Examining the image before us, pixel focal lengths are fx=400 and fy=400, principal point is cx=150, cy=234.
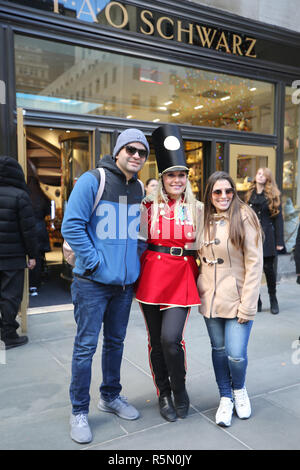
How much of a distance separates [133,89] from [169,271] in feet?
15.1

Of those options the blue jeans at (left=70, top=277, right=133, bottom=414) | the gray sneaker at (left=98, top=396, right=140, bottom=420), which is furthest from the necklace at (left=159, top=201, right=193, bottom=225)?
the gray sneaker at (left=98, top=396, right=140, bottom=420)

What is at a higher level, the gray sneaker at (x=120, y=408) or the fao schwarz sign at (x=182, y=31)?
the fao schwarz sign at (x=182, y=31)

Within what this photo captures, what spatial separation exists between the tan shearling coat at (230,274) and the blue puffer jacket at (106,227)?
53 centimetres

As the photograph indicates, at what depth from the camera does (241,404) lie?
9.62 feet

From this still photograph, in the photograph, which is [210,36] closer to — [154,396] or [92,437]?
[154,396]

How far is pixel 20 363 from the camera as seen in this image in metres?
3.96

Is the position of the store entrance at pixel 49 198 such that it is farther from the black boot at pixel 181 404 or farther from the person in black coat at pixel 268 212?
the black boot at pixel 181 404

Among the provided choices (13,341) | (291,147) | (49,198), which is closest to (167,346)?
(13,341)

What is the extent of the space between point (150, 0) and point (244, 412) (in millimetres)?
5895

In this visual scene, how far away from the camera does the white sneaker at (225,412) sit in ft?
9.18

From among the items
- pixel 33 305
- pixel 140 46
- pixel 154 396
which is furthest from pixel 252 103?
pixel 154 396

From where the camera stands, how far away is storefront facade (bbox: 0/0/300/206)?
5465 mm

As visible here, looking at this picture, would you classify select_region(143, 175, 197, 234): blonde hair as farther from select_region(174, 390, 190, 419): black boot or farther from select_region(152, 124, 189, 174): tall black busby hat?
select_region(174, 390, 190, 419): black boot
